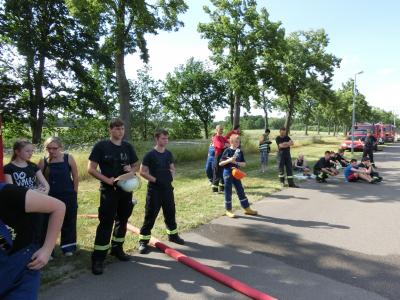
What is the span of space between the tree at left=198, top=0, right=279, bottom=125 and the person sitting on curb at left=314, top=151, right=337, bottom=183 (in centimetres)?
1561

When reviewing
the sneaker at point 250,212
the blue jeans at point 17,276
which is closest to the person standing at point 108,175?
the blue jeans at point 17,276

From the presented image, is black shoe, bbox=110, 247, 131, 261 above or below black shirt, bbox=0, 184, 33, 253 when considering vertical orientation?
below

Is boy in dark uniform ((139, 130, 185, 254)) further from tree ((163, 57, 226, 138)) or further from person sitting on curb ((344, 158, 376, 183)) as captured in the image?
tree ((163, 57, 226, 138))

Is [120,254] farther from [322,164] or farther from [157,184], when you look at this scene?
[322,164]

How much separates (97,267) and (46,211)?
2865mm

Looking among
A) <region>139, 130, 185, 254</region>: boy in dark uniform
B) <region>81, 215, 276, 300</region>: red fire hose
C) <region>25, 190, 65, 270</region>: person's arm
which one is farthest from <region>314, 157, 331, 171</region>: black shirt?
<region>25, 190, 65, 270</region>: person's arm

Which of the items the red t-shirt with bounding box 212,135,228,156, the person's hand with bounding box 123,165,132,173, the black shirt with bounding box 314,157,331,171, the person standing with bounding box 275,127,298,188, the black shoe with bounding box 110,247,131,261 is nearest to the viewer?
the person's hand with bounding box 123,165,132,173

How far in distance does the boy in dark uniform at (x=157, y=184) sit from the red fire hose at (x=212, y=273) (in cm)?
26

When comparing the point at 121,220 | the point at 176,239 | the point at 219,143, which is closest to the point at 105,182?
the point at 121,220

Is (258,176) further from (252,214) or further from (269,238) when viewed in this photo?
(269,238)

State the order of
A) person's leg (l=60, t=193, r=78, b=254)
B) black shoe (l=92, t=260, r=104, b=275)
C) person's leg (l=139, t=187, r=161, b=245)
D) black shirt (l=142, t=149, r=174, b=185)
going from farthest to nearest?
black shirt (l=142, t=149, r=174, b=185) → person's leg (l=139, t=187, r=161, b=245) → person's leg (l=60, t=193, r=78, b=254) → black shoe (l=92, t=260, r=104, b=275)

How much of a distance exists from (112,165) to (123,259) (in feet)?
4.37

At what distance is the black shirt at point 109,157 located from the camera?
16.4 feet

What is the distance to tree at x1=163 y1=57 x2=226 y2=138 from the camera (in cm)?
5681
